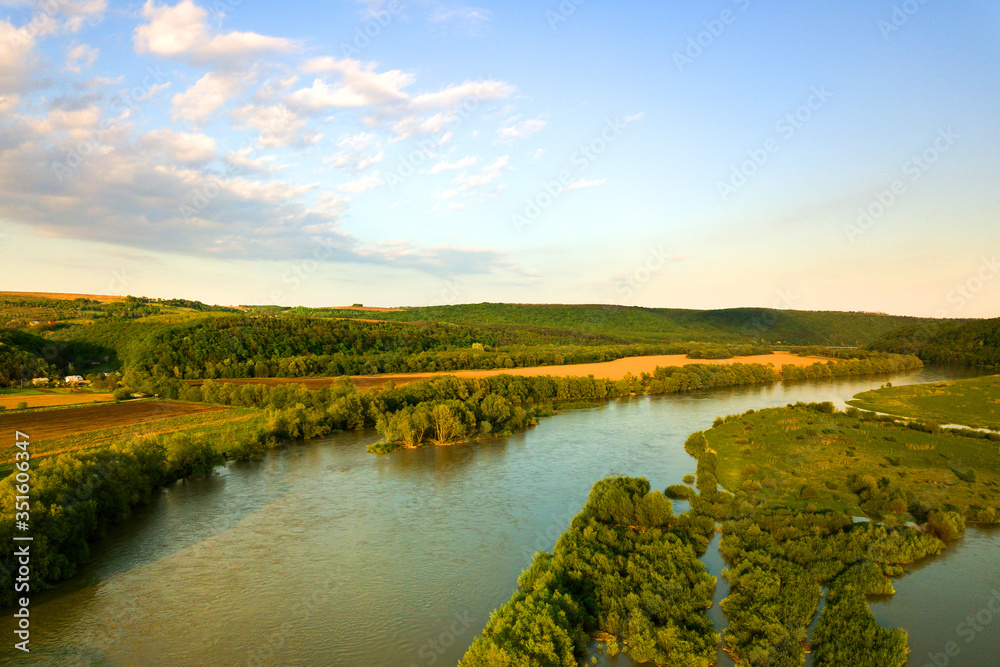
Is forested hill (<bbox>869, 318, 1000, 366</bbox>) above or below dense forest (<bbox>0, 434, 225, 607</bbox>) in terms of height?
above

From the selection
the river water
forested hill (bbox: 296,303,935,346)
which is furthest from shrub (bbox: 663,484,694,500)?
forested hill (bbox: 296,303,935,346)

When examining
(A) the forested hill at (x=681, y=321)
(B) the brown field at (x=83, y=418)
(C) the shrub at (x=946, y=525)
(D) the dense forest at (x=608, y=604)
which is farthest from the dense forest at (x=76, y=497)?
(A) the forested hill at (x=681, y=321)

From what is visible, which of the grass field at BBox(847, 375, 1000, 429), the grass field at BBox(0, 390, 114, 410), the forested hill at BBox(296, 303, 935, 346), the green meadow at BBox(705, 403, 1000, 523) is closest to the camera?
the green meadow at BBox(705, 403, 1000, 523)

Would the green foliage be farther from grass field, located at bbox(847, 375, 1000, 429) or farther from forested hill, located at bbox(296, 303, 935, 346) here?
forested hill, located at bbox(296, 303, 935, 346)

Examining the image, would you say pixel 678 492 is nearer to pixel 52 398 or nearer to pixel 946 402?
pixel 946 402

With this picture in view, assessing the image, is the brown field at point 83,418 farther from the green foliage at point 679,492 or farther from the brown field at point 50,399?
the green foliage at point 679,492

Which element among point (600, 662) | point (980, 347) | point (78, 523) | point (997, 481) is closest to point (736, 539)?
point (600, 662)

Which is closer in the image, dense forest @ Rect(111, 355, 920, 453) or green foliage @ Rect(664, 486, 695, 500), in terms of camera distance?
green foliage @ Rect(664, 486, 695, 500)

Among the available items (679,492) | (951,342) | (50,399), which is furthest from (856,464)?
(951,342)
